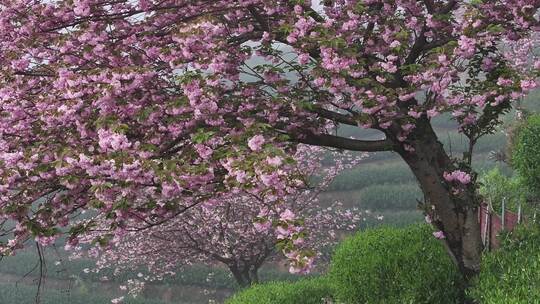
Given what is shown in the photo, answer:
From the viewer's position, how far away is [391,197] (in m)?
33.6

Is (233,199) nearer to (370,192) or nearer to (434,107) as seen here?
(434,107)

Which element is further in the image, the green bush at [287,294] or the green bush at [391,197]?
the green bush at [391,197]

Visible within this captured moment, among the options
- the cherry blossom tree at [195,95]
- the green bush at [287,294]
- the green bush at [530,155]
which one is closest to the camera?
the cherry blossom tree at [195,95]

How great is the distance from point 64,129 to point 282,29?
2.88m

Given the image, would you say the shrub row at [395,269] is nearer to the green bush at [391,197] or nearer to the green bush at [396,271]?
the green bush at [396,271]

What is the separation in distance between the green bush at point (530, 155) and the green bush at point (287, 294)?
4405 millimetres

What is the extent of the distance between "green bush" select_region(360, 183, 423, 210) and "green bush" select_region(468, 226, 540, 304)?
24346 millimetres

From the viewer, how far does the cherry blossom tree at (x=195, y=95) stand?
6.23 m

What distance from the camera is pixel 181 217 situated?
59.5 ft

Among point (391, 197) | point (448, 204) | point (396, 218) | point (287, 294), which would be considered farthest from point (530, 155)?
point (391, 197)

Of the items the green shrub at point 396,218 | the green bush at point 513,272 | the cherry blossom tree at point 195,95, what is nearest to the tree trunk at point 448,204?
the cherry blossom tree at point 195,95

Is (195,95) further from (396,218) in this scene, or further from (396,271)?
(396,218)

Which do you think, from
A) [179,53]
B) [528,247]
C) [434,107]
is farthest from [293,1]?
[528,247]

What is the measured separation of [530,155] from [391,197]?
73.2 feet
